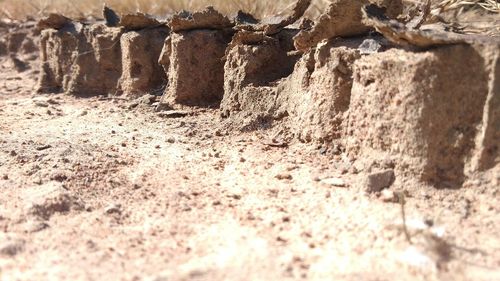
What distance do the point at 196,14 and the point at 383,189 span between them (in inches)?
75.3

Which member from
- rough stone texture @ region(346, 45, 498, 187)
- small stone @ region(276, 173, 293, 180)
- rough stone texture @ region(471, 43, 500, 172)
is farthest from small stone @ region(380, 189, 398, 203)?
small stone @ region(276, 173, 293, 180)

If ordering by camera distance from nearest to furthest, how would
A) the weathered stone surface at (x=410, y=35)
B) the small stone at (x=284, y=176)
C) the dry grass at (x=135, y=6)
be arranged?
1. the weathered stone surface at (x=410, y=35)
2. the small stone at (x=284, y=176)
3. the dry grass at (x=135, y=6)

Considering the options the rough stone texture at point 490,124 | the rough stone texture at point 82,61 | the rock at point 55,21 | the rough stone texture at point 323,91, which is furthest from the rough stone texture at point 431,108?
the rock at point 55,21

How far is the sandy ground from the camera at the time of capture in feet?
5.38

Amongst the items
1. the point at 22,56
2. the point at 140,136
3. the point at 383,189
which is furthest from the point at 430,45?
the point at 22,56

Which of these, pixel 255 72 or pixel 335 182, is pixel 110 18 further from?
pixel 335 182

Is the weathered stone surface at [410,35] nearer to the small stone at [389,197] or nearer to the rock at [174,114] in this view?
the small stone at [389,197]

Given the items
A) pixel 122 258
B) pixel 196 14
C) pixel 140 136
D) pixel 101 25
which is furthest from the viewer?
pixel 101 25

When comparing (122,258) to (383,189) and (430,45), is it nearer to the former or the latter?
(383,189)

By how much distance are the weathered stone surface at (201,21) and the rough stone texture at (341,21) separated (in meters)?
0.94

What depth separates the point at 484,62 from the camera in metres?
1.91

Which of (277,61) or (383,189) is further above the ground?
(277,61)

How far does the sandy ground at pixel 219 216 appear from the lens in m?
1.64

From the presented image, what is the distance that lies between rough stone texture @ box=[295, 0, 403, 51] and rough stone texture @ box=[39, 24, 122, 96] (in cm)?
206
